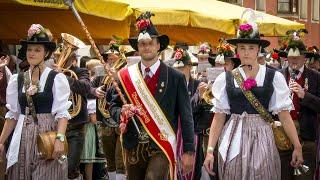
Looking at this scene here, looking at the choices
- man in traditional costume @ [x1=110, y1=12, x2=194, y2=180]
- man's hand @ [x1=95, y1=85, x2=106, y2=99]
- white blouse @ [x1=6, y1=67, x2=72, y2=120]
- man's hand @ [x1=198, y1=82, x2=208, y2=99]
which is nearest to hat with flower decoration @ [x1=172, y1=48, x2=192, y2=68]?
man's hand @ [x1=198, y1=82, x2=208, y2=99]

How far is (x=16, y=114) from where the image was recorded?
7.23 m

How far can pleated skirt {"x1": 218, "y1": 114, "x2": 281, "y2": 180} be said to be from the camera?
6719 millimetres

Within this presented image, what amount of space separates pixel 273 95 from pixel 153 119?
1124 millimetres

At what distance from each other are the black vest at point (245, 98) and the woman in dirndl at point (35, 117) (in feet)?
5.12

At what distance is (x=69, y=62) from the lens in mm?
9594

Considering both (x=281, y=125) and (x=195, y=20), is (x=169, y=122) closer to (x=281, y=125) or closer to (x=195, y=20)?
(x=281, y=125)

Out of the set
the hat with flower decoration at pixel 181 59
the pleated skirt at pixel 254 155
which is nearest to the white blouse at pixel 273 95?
the pleated skirt at pixel 254 155

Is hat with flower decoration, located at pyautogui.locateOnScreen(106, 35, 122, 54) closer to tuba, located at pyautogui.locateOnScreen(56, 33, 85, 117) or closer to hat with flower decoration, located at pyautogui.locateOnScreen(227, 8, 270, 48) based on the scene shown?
tuba, located at pyautogui.locateOnScreen(56, 33, 85, 117)

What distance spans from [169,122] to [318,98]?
2256 mm

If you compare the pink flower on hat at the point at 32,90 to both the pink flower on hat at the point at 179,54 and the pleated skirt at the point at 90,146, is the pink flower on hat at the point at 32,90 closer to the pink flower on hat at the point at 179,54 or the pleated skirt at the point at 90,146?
the pink flower on hat at the point at 179,54

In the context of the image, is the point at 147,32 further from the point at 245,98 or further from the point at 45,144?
the point at 45,144

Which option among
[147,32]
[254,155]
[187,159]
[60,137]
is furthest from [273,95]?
[60,137]

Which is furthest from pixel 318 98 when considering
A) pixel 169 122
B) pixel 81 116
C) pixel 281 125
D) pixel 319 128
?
pixel 81 116

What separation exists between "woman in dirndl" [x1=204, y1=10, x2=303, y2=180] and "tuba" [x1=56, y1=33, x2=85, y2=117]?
2988 millimetres
